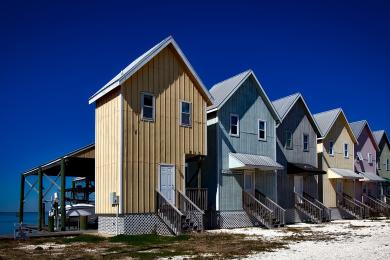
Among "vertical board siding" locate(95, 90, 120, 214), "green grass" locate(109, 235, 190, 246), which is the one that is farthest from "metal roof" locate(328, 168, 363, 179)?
"vertical board siding" locate(95, 90, 120, 214)

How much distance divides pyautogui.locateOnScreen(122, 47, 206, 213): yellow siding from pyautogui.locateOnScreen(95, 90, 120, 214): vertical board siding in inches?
25.0

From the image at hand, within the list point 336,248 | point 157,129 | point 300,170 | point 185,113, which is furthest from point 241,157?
point 336,248

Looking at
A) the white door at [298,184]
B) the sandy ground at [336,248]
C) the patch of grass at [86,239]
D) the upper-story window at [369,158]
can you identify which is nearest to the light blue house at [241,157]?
the white door at [298,184]

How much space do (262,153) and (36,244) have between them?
16.2 metres

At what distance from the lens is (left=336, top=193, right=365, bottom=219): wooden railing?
→ 39.0 meters

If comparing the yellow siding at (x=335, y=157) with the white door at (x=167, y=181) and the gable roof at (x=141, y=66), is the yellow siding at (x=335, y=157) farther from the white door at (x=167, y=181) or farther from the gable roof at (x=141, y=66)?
the white door at (x=167, y=181)

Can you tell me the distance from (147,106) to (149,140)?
1755 millimetres

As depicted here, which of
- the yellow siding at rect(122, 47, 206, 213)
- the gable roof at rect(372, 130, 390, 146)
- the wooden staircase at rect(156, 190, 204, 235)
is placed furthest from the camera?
the gable roof at rect(372, 130, 390, 146)

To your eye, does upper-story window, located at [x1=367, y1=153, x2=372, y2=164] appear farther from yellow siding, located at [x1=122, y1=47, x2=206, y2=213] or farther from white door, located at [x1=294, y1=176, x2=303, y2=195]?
yellow siding, located at [x1=122, y1=47, x2=206, y2=213]

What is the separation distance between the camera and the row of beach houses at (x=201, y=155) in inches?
930

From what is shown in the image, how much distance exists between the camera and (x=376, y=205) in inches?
1722

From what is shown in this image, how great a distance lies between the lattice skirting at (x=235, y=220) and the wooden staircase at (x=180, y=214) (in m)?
3.54

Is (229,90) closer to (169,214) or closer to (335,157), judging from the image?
(169,214)

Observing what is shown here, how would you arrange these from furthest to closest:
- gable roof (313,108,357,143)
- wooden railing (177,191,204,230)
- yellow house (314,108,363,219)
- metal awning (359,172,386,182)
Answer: metal awning (359,172,386,182) < gable roof (313,108,357,143) < yellow house (314,108,363,219) < wooden railing (177,191,204,230)
